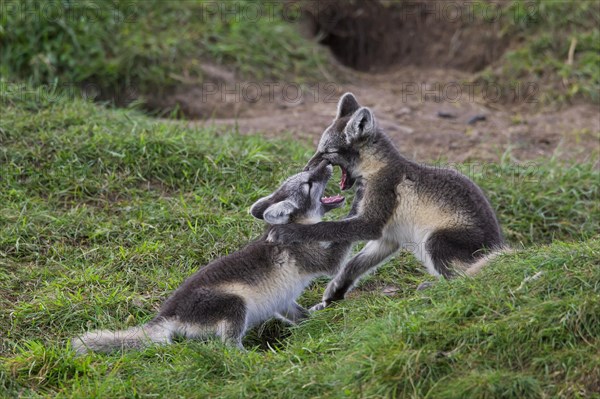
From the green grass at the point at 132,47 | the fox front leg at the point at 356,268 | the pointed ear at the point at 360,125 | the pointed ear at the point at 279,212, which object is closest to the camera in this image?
the pointed ear at the point at 279,212

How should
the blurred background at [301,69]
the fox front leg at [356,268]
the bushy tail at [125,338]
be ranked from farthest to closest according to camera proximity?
the blurred background at [301,69], the fox front leg at [356,268], the bushy tail at [125,338]

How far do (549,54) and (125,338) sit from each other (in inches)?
258

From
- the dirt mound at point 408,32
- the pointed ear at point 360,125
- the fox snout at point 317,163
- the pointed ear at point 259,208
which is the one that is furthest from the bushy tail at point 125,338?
the dirt mound at point 408,32

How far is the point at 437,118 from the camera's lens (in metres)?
9.49

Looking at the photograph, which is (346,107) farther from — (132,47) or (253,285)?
(132,47)

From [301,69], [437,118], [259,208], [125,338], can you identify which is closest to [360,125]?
[259,208]

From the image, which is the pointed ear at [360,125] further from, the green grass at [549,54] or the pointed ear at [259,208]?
the green grass at [549,54]

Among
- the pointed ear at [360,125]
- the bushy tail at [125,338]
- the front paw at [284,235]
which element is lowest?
the bushy tail at [125,338]

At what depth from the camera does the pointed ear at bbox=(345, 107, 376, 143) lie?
6016 millimetres

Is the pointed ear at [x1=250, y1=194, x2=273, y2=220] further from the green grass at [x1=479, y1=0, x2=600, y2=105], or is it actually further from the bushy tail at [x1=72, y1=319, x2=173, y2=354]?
the green grass at [x1=479, y1=0, x2=600, y2=105]

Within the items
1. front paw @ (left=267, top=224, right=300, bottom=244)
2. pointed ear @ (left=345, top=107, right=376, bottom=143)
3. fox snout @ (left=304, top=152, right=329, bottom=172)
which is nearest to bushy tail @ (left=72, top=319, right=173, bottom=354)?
front paw @ (left=267, top=224, right=300, bottom=244)

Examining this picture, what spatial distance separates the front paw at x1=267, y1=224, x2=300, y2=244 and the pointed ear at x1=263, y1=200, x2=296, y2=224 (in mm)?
59

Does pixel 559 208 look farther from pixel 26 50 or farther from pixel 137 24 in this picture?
pixel 26 50

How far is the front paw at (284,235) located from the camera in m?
5.79
